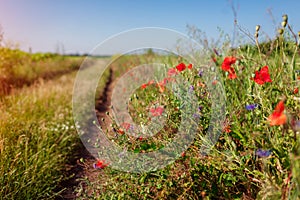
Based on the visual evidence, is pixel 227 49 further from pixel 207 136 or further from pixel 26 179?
pixel 26 179

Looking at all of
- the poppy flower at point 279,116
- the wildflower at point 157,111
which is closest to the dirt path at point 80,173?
the wildflower at point 157,111

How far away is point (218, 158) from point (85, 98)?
5.02 m

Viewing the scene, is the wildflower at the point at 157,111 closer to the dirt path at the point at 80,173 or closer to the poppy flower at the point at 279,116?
the dirt path at the point at 80,173

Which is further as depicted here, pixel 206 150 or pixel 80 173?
pixel 80 173

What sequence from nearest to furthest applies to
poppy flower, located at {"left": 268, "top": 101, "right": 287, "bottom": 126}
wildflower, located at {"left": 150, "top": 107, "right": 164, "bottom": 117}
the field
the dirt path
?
poppy flower, located at {"left": 268, "top": 101, "right": 287, "bottom": 126}, the field, wildflower, located at {"left": 150, "top": 107, "right": 164, "bottom": 117}, the dirt path

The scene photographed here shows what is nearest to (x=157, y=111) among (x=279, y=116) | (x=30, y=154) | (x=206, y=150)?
(x=206, y=150)

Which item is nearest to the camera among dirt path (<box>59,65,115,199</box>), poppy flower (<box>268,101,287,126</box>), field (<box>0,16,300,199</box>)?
poppy flower (<box>268,101,287,126</box>)

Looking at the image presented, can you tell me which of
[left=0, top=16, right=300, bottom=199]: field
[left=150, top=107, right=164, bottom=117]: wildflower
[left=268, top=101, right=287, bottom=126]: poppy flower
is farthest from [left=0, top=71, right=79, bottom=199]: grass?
[left=268, top=101, right=287, bottom=126]: poppy flower

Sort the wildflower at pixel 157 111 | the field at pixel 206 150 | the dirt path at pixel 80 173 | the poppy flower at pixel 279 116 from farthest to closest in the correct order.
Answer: the dirt path at pixel 80 173
the wildflower at pixel 157 111
the field at pixel 206 150
the poppy flower at pixel 279 116

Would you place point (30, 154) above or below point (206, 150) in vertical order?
below

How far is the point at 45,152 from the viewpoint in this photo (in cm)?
308

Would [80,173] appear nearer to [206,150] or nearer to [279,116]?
[206,150]

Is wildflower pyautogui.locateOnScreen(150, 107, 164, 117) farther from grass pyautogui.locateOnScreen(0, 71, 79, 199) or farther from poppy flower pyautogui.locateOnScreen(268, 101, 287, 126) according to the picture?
grass pyautogui.locateOnScreen(0, 71, 79, 199)

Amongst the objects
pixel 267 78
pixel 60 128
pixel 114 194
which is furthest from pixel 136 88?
pixel 267 78
